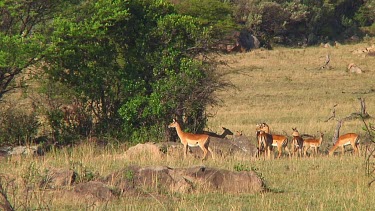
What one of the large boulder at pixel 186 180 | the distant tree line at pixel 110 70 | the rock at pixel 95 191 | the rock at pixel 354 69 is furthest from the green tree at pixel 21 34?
the rock at pixel 354 69

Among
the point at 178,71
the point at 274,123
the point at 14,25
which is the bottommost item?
the point at 274,123

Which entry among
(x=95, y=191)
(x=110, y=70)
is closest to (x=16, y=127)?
(x=110, y=70)

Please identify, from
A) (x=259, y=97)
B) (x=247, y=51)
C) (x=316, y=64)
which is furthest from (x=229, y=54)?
(x=259, y=97)

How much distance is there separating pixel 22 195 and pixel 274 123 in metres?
16.8

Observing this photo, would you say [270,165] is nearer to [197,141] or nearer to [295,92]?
[197,141]

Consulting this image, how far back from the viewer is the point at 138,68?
19.4 meters

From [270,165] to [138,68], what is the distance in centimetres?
529

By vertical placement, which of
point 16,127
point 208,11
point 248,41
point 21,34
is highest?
point 248,41

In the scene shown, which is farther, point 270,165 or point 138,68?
point 138,68

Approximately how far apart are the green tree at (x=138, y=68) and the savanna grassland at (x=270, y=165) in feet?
3.94

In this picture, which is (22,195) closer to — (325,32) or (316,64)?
(316,64)

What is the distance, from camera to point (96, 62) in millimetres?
18969

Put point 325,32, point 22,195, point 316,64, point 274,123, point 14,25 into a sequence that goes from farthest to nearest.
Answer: point 325,32, point 316,64, point 274,123, point 14,25, point 22,195

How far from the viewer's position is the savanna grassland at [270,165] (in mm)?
10664
